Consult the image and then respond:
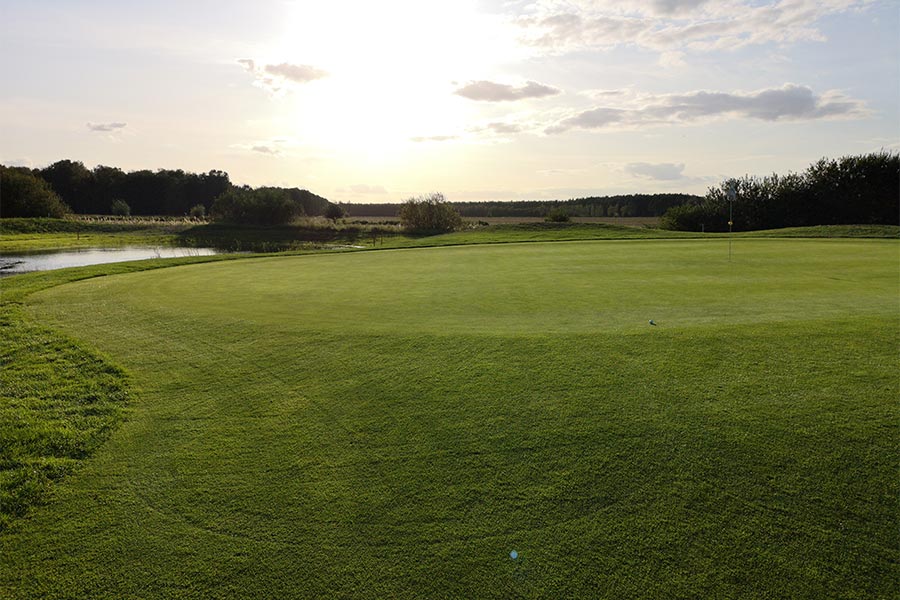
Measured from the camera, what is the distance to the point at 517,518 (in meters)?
3.34

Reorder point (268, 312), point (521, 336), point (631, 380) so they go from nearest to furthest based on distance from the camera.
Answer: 1. point (631, 380)
2. point (521, 336)
3. point (268, 312)

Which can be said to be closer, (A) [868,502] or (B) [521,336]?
(A) [868,502]

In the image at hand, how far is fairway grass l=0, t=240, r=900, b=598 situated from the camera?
9.78 feet

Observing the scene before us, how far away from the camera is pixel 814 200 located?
46906mm

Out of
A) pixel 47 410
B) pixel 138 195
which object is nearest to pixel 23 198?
pixel 138 195

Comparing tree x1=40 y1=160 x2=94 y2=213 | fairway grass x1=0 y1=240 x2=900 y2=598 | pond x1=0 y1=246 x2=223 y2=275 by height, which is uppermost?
tree x1=40 y1=160 x2=94 y2=213

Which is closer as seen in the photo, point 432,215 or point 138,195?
point 432,215

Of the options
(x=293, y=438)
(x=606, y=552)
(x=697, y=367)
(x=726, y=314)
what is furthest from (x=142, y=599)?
(x=726, y=314)

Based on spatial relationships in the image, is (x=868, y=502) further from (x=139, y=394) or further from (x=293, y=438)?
(x=139, y=394)

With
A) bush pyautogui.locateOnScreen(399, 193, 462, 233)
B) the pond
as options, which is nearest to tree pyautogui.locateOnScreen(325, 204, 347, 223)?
bush pyautogui.locateOnScreen(399, 193, 462, 233)

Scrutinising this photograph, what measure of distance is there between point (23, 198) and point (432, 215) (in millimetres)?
47066

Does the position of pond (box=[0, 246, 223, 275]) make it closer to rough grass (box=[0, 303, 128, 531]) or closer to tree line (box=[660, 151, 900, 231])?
rough grass (box=[0, 303, 128, 531])

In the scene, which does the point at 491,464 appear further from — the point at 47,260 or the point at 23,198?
the point at 23,198

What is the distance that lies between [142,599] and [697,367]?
4832 millimetres
